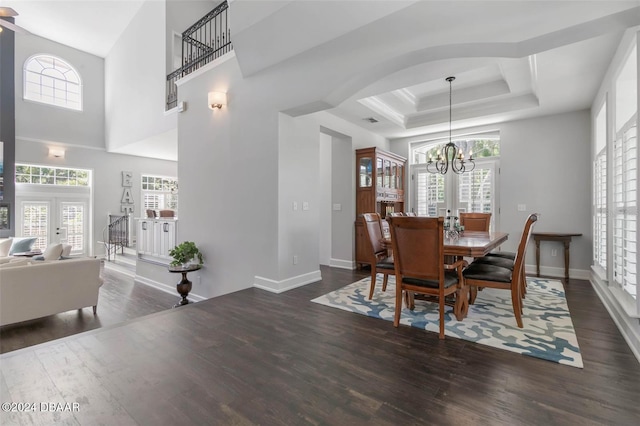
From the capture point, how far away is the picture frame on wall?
706 cm

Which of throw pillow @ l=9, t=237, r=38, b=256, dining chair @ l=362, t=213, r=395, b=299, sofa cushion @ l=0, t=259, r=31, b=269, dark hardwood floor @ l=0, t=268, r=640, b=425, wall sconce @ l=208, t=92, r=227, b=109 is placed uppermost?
wall sconce @ l=208, t=92, r=227, b=109

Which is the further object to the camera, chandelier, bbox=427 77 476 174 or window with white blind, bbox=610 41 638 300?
→ chandelier, bbox=427 77 476 174

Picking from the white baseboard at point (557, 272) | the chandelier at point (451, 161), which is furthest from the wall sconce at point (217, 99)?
the white baseboard at point (557, 272)

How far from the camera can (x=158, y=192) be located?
400 inches

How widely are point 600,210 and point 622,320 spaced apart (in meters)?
1.90

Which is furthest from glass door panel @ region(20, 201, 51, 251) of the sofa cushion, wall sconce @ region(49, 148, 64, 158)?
the sofa cushion

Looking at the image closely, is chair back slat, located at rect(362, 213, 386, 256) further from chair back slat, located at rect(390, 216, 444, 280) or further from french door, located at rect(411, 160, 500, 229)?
french door, located at rect(411, 160, 500, 229)

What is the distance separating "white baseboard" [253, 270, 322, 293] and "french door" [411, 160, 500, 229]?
3.36 meters

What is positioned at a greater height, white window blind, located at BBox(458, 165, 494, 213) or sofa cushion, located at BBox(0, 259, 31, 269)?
white window blind, located at BBox(458, 165, 494, 213)

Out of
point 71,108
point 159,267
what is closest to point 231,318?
point 159,267

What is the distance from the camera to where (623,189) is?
2725 millimetres

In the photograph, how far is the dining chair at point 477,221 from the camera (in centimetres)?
470

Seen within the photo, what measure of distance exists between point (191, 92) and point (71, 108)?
19.5ft

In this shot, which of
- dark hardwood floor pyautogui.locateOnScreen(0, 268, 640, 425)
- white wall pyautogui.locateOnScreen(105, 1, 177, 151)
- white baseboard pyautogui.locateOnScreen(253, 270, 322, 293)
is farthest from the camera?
white wall pyautogui.locateOnScreen(105, 1, 177, 151)
